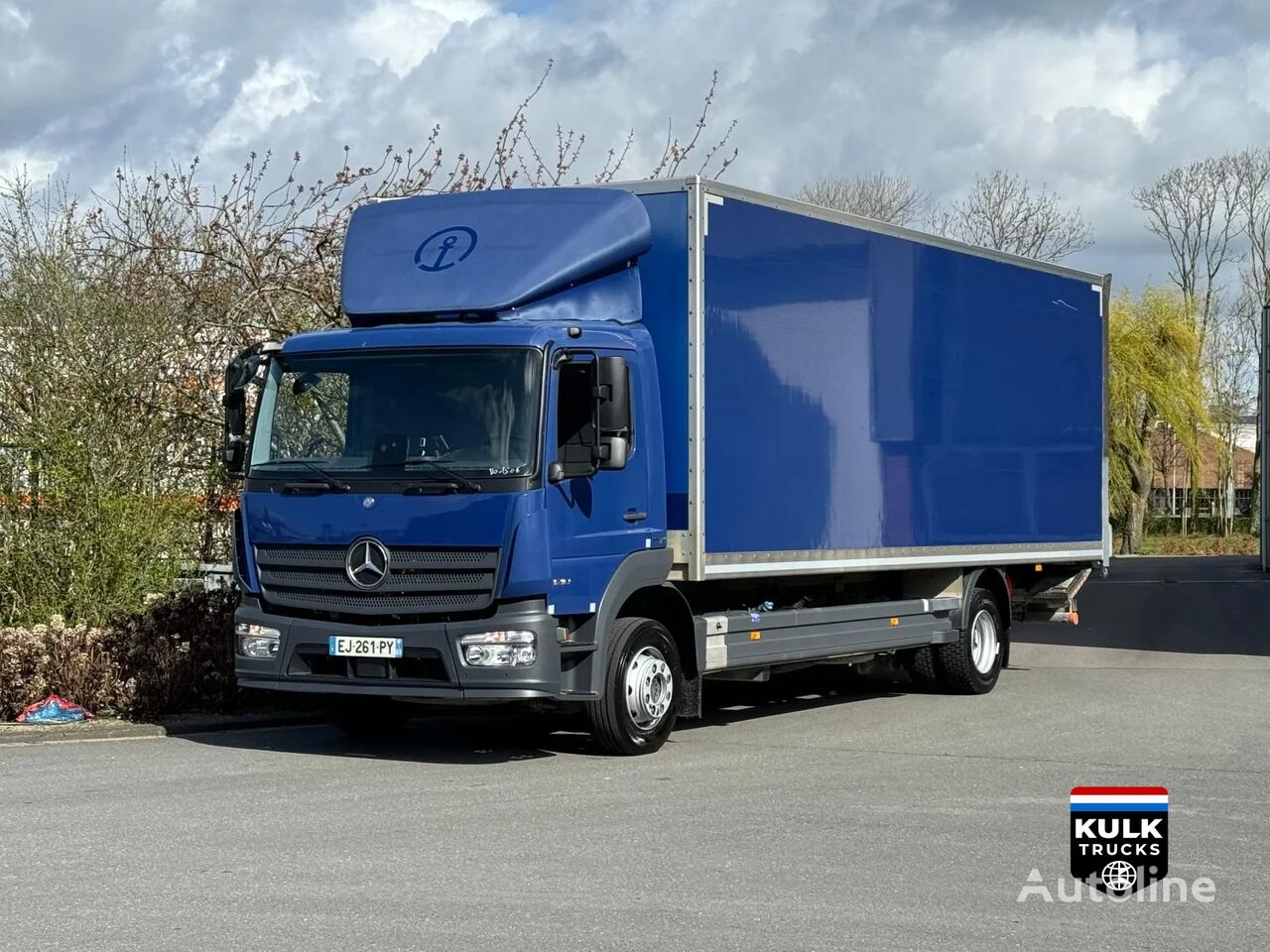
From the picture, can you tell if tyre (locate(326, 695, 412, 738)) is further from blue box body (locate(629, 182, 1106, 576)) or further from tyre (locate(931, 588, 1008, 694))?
tyre (locate(931, 588, 1008, 694))

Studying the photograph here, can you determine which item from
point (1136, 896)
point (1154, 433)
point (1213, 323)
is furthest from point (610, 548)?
point (1213, 323)

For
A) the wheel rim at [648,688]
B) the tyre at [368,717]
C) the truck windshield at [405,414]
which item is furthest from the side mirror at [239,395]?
the wheel rim at [648,688]

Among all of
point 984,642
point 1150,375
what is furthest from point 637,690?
point 1150,375

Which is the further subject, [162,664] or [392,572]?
[162,664]

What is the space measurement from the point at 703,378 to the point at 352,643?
2.82 metres

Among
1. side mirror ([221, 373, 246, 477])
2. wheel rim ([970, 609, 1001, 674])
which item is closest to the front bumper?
side mirror ([221, 373, 246, 477])

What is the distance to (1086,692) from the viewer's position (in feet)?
53.3

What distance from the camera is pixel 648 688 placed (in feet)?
39.0

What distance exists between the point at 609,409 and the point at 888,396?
388cm

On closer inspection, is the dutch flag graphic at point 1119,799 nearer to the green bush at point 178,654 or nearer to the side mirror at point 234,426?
the side mirror at point 234,426

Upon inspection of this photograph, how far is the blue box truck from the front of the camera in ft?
36.1

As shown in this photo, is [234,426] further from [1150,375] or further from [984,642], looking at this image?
[1150,375]

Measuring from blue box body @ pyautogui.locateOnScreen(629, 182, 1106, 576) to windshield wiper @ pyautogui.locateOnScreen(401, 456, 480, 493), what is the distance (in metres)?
1.62

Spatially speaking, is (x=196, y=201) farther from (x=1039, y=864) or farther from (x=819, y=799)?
(x=1039, y=864)
